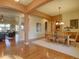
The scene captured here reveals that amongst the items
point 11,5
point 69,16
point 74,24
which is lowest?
point 74,24

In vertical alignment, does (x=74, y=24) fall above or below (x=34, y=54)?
above

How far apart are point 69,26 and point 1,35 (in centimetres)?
714

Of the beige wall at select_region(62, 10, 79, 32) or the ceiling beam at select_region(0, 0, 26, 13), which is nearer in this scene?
the ceiling beam at select_region(0, 0, 26, 13)

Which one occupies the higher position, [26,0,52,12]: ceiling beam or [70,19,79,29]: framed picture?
[26,0,52,12]: ceiling beam

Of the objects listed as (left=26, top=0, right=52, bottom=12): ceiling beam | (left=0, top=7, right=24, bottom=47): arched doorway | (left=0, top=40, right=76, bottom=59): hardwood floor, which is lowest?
(left=0, top=40, right=76, bottom=59): hardwood floor

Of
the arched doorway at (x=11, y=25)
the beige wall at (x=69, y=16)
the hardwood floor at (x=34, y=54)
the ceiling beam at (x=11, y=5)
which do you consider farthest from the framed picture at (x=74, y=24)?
the arched doorway at (x=11, y=25)

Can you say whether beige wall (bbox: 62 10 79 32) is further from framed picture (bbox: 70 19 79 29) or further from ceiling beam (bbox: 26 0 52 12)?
ceiling beam (bbox: 26 0 52 12)

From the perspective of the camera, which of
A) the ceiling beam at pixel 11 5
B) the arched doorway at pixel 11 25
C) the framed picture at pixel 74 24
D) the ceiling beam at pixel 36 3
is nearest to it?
the ceiling beam at pixel 36 3

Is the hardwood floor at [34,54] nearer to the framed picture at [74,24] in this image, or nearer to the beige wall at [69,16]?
the framed picture at [74,24]

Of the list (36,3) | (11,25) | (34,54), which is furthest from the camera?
(11,25)

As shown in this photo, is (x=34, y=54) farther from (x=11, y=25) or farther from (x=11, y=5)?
(x=11, y=25)

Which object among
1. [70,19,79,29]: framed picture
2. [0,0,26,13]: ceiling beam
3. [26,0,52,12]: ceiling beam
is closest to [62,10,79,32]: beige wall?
[70,19,79,29]: framed picture

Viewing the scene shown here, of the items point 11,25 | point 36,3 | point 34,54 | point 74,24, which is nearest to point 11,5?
point 36,3

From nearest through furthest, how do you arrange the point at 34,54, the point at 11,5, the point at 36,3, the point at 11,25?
1. the point at 34,54
2. the point at 36,3
3. the point at 11,5
4. the point at 11,25
